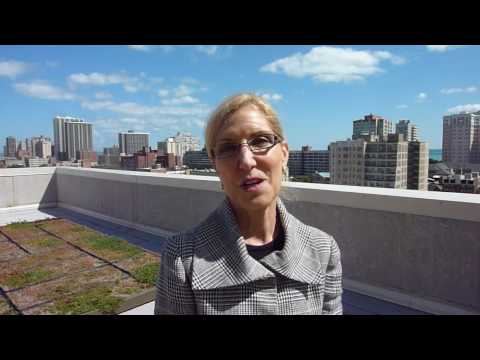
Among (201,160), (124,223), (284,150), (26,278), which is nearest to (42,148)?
(124,223)

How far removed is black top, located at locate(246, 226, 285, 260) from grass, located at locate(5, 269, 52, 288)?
4205 mm

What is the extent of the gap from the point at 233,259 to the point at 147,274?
367 centimetres

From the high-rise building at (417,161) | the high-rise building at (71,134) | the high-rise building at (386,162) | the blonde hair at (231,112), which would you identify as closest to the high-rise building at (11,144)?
the high-rise building at (71,134)

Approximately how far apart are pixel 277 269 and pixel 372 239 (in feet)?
9.15

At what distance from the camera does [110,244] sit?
19.2 ft

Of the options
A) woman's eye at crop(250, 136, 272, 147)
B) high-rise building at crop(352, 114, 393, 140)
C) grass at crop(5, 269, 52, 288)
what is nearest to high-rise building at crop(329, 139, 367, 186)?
high-rise building at crop(352, 114, 393, 140)

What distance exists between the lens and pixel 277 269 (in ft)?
3.61

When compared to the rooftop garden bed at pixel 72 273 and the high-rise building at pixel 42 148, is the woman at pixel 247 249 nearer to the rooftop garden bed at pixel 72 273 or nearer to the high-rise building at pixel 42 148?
the rooftop garden bed at pixel 72 273

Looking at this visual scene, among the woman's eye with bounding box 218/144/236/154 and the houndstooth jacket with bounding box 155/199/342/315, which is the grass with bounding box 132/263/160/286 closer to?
the houndstooth jacket with bounding box 155/199/342/315

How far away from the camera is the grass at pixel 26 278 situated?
4188 mm

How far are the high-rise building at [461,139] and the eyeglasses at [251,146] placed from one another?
86.9 feet
